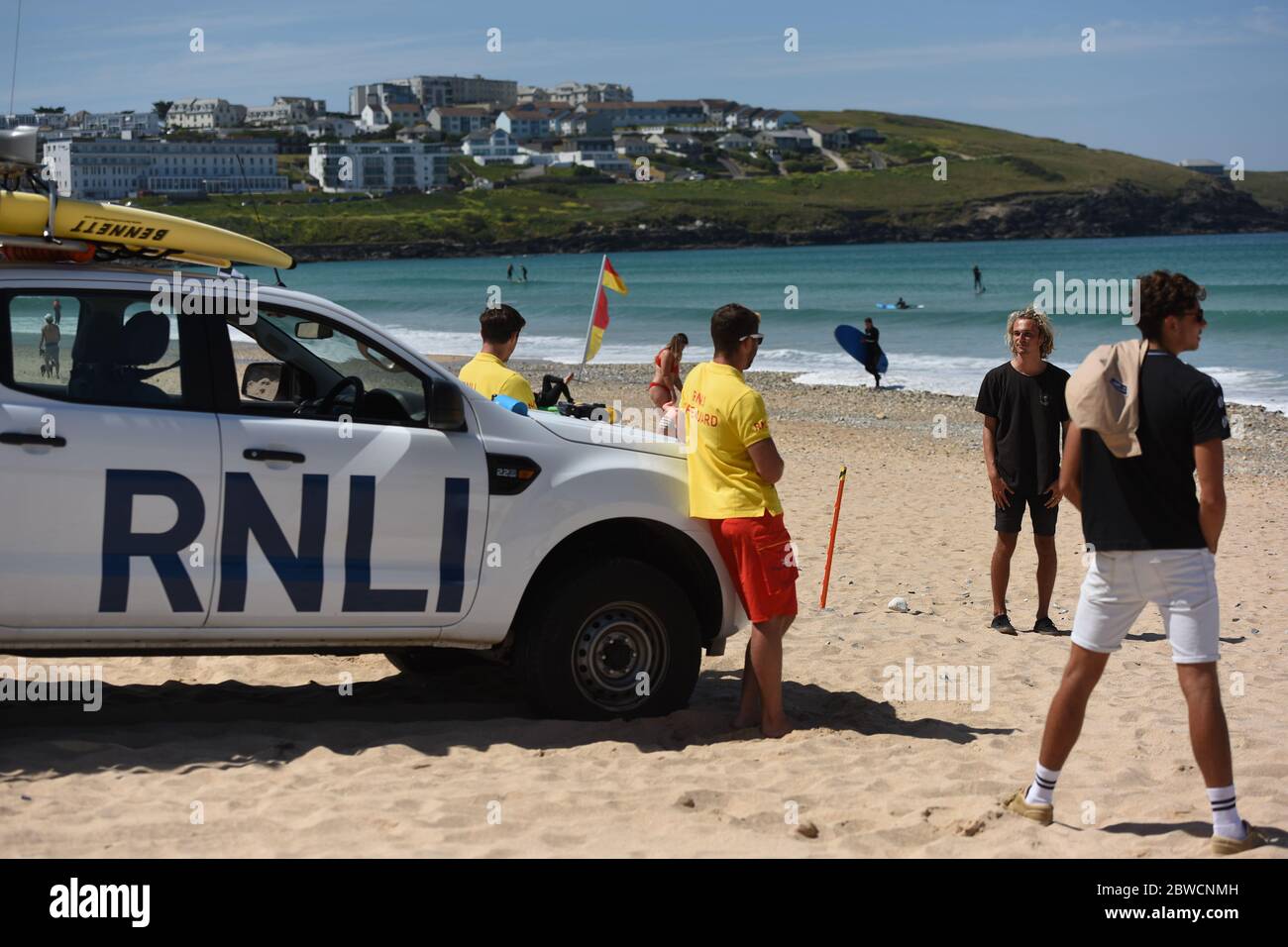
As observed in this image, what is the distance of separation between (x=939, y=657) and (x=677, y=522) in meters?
A: 2.28

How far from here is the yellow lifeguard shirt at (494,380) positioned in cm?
685

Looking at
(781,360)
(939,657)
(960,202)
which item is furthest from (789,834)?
(960,202)

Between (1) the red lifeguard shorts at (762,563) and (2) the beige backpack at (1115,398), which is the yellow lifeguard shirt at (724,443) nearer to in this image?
(1) the red lifeguard shorts at (762,563)

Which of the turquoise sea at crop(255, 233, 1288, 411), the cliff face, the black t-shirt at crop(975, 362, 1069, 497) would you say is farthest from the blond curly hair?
the cliff face

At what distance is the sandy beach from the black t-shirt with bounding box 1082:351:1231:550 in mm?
1048

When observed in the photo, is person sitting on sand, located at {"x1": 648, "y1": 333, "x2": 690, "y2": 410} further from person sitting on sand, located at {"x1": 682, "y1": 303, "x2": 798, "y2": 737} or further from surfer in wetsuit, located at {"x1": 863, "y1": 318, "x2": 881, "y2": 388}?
surfer in wetsuit, located at {"x1": 863, "y1": 318, "x2": 881, "y2": 388}

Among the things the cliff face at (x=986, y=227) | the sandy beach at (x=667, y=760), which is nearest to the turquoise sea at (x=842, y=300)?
the cliff face at (x=986, y=227)

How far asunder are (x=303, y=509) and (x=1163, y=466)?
10.4 ft

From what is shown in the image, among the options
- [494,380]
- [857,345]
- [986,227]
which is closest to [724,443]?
[494,380]

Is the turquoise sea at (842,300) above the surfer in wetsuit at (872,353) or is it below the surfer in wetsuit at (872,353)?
above

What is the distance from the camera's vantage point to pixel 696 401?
5.91 m

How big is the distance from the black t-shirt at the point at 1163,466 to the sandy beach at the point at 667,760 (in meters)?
1.05
